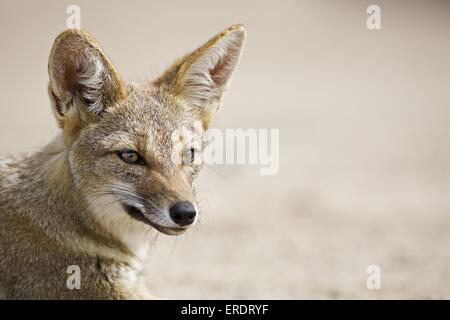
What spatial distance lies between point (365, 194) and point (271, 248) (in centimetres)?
300

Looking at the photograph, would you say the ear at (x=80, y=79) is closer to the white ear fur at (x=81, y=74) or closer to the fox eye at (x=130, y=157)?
the white ear fur at (x=81, y=74)

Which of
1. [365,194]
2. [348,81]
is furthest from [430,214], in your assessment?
[348,81]

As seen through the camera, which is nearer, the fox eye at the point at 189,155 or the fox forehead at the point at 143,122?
the fox forehead at the point at 143,122

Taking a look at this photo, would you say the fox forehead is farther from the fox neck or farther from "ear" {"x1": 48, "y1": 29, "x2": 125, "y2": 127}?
the fox neck

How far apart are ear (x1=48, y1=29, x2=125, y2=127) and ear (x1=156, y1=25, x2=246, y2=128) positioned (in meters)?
0.51

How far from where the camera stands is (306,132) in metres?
17.5

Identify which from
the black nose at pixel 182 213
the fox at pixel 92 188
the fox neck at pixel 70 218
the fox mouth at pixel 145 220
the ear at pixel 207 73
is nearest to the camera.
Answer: the black nose at pixel 182 213

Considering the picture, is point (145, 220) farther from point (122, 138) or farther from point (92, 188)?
point (122, 138)

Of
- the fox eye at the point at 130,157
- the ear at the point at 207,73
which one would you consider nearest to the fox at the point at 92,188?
the fox eye at the point at 130,157

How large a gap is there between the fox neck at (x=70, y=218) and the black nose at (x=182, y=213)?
0.74 m

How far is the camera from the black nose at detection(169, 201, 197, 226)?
5895 mm

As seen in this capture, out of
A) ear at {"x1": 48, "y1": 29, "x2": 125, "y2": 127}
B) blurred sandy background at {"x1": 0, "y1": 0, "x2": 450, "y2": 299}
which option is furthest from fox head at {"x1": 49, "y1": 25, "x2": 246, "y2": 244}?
blurred sandy background at {"x1": 0, "y1": 0, "x2": 450, "y2": 299}

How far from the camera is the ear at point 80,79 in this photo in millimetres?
6242

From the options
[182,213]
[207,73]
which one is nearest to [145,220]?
[182,213]
